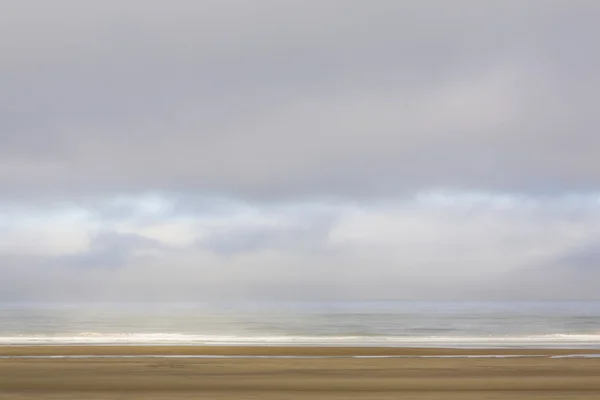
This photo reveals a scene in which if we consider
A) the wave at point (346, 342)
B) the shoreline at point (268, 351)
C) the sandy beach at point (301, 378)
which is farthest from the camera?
the wave at point (346, 342)

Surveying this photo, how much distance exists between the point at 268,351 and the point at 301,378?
891 centimetres

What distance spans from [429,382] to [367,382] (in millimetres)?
1768

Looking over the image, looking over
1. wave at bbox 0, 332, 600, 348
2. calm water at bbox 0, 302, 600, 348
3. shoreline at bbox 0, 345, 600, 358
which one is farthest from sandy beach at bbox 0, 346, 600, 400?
calm water at bbox 0, 302, 600, 348

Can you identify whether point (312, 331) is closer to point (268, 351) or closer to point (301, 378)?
point (268, 351)

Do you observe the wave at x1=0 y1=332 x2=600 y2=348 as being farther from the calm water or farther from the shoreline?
the shoreline

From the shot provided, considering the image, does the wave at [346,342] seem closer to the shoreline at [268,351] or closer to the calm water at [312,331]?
the calm water at [312,331]

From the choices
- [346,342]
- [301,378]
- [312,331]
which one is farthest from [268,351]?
[312,331]

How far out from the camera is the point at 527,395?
48.3 ft

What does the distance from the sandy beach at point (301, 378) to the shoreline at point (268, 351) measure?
134 centimetres

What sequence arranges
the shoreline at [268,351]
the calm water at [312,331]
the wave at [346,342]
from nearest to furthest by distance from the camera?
1. the shoreline at [268,351]
2. the wave at [346,342]
3. the calm water at [312,331]

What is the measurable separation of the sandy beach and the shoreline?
1.34 m

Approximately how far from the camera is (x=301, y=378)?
56.7 ft

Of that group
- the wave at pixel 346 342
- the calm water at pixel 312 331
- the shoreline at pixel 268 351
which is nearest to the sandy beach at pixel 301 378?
the shoreline at pixel 268 351

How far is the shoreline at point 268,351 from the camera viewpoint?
24094mm
